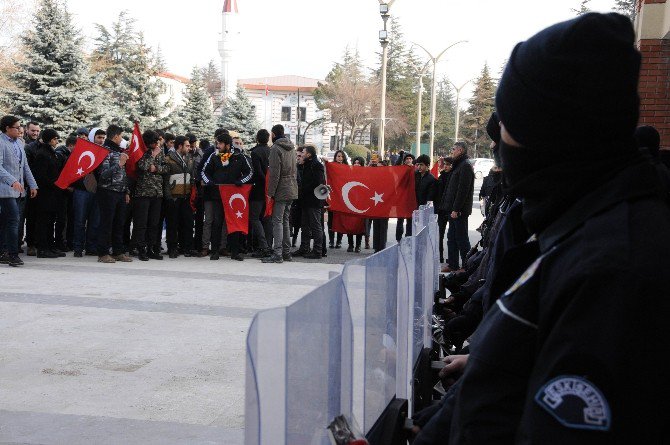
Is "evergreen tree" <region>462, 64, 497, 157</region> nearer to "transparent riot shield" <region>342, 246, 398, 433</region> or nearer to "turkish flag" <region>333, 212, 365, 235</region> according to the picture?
"turkish flag" <region>333, 212, 365, 235</region>

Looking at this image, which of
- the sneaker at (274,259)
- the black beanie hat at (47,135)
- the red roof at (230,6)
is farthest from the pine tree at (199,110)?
the red roof at (230,6)

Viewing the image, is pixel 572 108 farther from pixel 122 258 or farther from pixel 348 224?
pixel 348 224

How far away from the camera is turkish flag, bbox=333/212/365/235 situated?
14.9m

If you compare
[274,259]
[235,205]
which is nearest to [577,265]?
[274,259]

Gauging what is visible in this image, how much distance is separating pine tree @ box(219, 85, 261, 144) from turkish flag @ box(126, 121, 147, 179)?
29561mm

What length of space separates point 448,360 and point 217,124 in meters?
42.3

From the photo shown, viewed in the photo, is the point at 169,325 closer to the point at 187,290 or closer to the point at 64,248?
the point at 187,290

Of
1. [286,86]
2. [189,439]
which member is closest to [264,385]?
[189,439]

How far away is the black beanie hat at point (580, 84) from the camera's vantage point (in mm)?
1439

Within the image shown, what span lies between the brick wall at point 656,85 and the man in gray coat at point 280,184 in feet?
18.5

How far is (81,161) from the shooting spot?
12.3m

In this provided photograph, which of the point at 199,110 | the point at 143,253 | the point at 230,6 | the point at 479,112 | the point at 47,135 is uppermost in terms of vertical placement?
the point at 230,6

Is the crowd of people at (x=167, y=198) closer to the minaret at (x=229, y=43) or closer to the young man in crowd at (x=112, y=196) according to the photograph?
the young man in crowd at (x=112, y=196)

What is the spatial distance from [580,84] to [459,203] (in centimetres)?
1107
